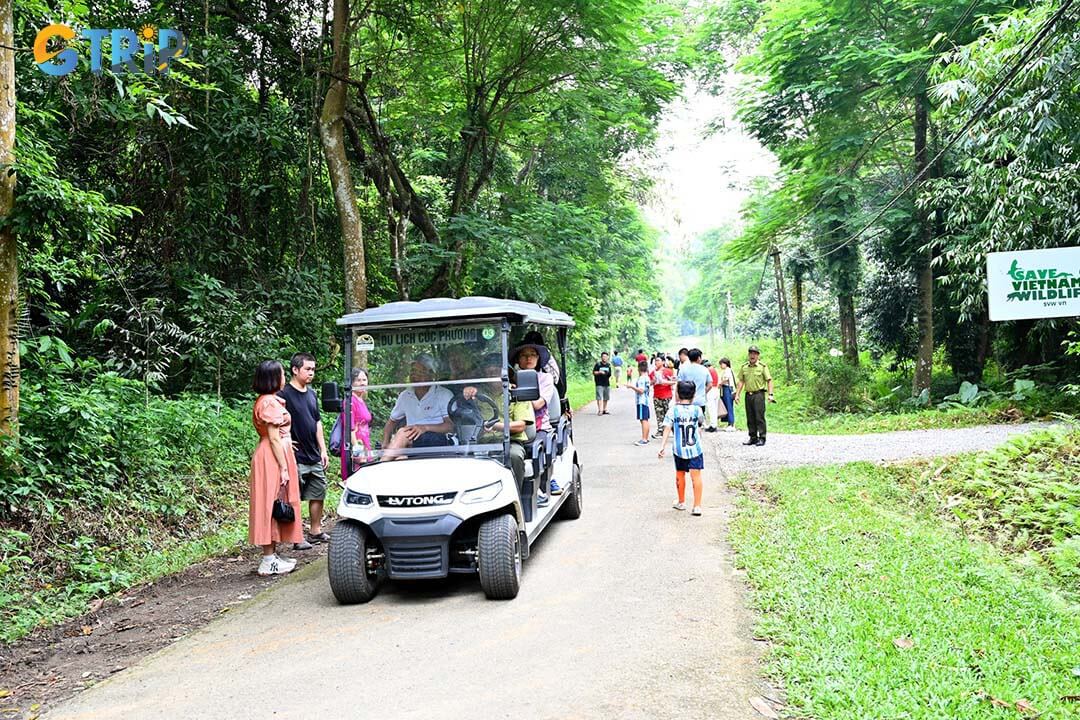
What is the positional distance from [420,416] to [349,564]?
150 cm

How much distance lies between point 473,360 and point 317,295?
7862mm

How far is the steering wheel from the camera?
720 cm

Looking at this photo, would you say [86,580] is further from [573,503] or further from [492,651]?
[573,503]

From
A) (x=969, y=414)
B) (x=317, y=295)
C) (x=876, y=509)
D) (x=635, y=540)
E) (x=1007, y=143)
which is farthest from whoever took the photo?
(x=969, y=414)

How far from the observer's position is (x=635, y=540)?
8.44 m

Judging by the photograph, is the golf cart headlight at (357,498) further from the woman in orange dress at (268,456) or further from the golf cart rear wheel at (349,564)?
the woman in orange dress at (268,456)

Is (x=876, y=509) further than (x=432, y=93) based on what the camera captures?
No

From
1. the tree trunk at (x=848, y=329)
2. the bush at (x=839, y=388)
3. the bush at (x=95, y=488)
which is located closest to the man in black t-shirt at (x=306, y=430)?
the bush at (x=95, y=488)

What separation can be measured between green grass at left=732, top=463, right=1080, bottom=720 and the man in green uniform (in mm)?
6175

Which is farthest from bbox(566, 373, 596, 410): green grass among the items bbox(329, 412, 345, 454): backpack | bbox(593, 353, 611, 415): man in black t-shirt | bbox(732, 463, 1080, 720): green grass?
bbox(732, 463, 1080, 720): green grass

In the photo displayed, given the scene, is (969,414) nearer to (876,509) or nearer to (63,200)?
(876,509)

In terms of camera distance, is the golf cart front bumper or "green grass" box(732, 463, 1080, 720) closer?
"green grass" box(732, 463, 1080, 720)

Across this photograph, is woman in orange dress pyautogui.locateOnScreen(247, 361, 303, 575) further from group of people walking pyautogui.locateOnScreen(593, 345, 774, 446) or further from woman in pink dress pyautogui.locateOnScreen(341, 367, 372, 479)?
group of people walking pyautogui.locateOnScreen(593, 345, 774, 446)

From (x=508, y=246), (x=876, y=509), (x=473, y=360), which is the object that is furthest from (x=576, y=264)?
(x=473, y=360)
